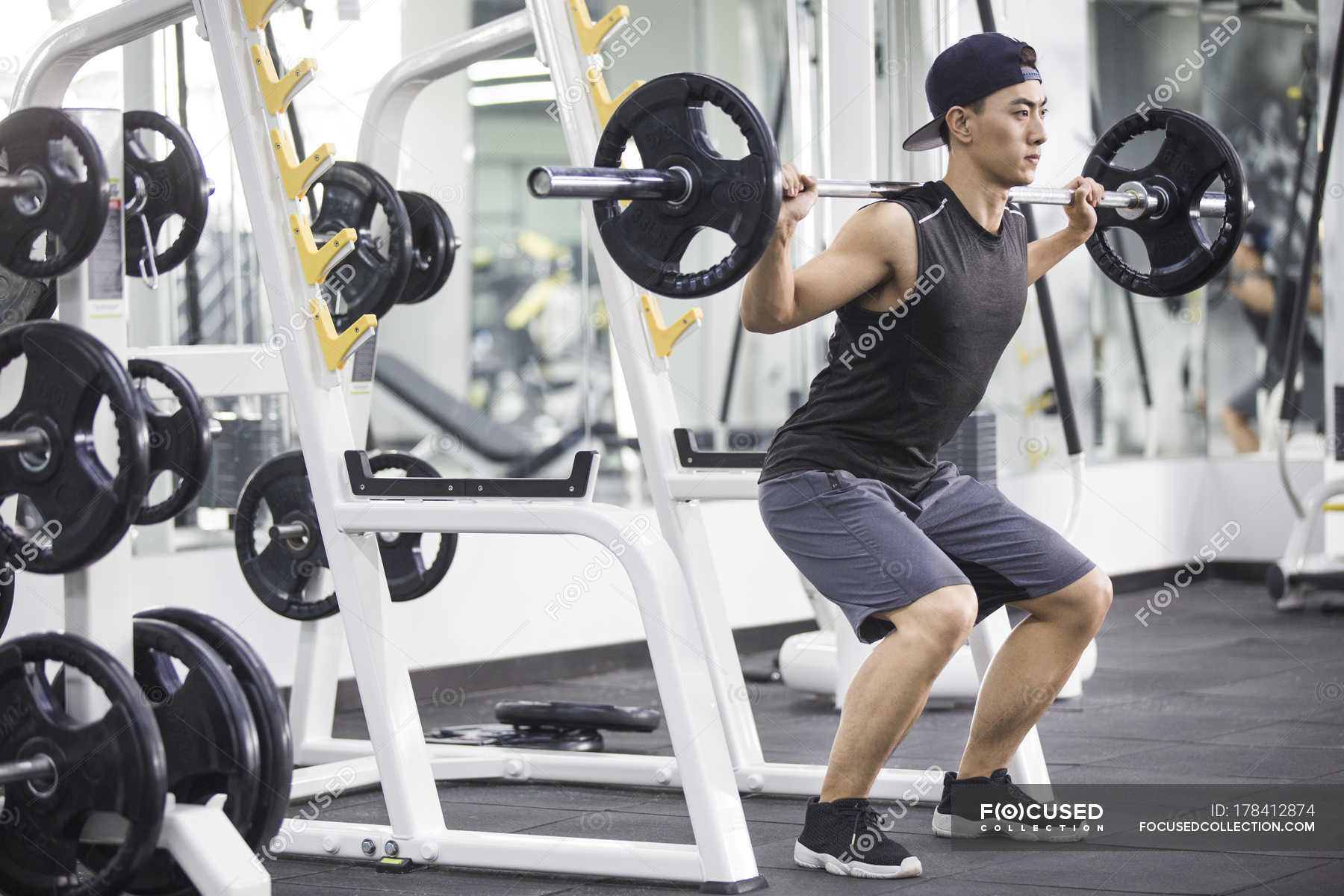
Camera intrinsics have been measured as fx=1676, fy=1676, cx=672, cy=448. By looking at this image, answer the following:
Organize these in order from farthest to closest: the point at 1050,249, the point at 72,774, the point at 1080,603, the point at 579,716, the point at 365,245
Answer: the point at 579,716 < the point at 365,245 < the point at 1050,249 < the point at 1080,603 < the point at 72,774

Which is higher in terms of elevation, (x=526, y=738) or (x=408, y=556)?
(x=408, y=556)

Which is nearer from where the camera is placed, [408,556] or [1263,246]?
[408,556]

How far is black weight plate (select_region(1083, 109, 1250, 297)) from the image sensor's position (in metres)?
3.09

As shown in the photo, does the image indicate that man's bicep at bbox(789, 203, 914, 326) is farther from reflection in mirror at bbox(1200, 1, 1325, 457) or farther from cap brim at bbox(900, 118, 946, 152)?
reflection in mirror at bbox(1200, 1, 1325, 457)

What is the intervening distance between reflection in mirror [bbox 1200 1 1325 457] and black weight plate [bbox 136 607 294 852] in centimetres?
576

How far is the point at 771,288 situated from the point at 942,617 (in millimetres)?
572

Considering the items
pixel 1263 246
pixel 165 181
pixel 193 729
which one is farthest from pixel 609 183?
pixel 1263 246

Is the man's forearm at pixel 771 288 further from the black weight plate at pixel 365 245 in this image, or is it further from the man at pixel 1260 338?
the man at pixel 1260 338

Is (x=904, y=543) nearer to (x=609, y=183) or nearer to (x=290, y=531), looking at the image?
(x=609, y=183)

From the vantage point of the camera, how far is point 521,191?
6.12m

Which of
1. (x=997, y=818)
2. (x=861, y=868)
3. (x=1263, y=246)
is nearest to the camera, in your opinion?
(x=861, y=868)

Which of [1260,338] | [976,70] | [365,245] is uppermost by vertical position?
[976,70]

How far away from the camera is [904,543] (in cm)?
258

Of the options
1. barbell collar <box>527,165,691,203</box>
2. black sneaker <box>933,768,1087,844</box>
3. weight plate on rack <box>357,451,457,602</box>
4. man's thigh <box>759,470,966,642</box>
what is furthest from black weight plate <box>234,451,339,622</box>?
barbell collar <box>527,165,691,203</box>
